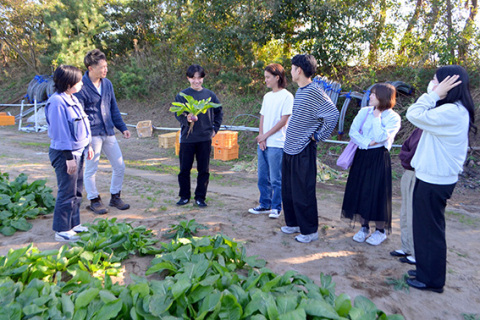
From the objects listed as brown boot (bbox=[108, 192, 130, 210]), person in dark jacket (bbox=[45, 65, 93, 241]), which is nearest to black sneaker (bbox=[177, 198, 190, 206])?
brown boot (bbox=[108, 192, 130, 210])

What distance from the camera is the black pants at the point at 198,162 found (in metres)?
4.79

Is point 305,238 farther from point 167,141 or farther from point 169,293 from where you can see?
point 167,141

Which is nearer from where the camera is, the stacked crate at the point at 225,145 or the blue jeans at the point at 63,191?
the blue jeans at the point at 63,191

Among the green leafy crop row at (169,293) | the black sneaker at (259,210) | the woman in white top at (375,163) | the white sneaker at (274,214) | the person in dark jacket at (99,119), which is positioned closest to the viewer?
the green leafy crop row at (169,293)

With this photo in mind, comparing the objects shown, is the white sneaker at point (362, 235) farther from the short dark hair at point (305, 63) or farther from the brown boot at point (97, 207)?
the brown boot at point (97, 207)

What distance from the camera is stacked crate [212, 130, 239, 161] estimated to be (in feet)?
30.6

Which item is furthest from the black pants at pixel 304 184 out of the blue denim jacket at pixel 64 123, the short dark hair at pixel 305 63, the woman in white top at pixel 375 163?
the blue denim jacket at pixel 64 123

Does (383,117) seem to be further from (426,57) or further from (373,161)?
(426,57)

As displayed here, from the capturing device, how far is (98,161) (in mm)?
4570

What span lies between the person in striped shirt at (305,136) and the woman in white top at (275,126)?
47cm

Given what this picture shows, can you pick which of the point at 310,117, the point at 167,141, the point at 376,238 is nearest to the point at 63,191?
the point at 310,117

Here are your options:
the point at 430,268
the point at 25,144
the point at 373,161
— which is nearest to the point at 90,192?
the point at 373,161

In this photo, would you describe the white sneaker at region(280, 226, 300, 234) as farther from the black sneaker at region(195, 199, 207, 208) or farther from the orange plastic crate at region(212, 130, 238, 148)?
the orange plastic crate at region(212, 130, 238, 148)

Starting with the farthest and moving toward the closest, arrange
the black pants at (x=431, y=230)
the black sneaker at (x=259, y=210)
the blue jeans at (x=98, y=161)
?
1. the black sneaker at (x=259, y=210)
2. the blue jeans at (x=98, y=161)
3. the black pants at (x=431, y=230)
